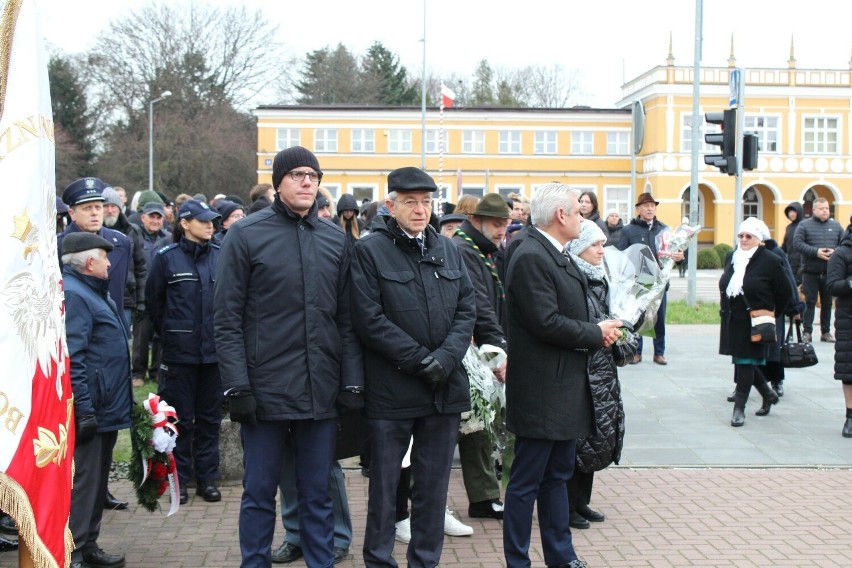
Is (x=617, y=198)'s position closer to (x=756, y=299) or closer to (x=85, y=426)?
(x=756, y=299)

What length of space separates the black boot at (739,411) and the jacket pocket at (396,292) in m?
5.37

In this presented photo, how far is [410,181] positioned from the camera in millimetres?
5125

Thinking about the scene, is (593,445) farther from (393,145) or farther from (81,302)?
(393,145)

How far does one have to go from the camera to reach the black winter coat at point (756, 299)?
29.7ft

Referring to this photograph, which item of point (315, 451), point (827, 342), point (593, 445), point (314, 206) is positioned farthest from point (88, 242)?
point (827, 342)

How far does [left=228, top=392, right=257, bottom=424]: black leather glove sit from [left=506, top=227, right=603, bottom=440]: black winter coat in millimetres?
1460

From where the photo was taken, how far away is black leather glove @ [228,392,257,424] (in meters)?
4.72

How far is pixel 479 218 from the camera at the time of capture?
22.1 feet

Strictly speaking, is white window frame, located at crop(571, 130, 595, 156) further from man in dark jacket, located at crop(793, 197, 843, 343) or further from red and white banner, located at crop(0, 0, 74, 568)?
red and white banner, located at crop(0, 0, 74, 568)

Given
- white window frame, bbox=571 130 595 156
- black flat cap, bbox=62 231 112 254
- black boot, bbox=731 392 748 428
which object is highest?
white window frame, bbox=571 130 595 156

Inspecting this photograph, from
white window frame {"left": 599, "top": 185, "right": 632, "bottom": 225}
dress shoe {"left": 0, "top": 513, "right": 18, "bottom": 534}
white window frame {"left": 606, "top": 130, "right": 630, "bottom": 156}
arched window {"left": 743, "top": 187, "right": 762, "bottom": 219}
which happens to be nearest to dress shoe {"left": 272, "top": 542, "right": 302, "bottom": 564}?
dress shoe {"left": 0, "top": 513, "right": 18, "bottom": 534}

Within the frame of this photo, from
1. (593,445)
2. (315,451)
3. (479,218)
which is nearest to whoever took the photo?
(315,451)

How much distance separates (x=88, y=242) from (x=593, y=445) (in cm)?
317

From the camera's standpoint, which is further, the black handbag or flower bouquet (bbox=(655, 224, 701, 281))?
the black handbag
